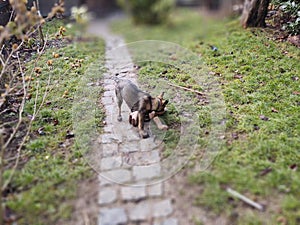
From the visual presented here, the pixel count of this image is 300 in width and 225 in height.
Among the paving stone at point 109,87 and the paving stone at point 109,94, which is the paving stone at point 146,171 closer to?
the paving stone at point 109,94

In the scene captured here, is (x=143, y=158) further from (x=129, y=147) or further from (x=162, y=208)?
(x=162, y=208)

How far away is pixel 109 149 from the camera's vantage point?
2824mm

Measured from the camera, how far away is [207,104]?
11.2 feet

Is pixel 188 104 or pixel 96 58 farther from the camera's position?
pixel 96 58

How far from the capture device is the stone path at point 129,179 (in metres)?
2.22

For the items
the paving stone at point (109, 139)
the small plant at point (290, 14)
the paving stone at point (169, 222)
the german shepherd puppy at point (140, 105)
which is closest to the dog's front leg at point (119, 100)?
the german shepherd puppy at point (140, 105)

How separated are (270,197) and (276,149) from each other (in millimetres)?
557

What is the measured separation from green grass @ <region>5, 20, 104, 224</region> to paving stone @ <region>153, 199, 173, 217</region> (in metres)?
0.60

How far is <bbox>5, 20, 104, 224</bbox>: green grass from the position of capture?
231 centimetres

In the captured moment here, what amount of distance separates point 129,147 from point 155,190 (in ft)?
1.83

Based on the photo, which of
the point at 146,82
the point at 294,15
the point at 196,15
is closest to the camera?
the point at 146,82

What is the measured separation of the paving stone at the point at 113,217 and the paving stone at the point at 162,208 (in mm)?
214

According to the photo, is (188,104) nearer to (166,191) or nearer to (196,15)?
(166,191)

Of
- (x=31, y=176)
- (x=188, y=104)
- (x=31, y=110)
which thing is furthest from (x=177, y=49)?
(x=31, y=176)
